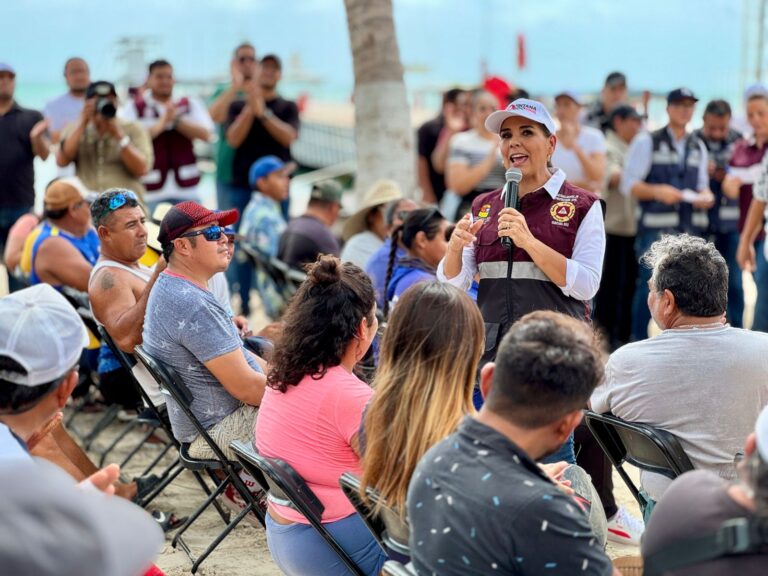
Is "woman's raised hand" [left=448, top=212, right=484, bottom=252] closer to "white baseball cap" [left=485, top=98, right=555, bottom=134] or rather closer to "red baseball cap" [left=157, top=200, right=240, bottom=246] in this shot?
"white baseball cap" [left=485, top=98, right=555, bottom=134]

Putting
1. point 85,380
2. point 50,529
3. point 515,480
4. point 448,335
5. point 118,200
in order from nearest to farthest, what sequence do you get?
point 50,529
point 515,480
point 448,335
point 118,200
point 85,380

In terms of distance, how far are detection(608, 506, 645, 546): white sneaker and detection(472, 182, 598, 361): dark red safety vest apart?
42.1 inches

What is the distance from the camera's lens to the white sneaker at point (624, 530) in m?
4.58

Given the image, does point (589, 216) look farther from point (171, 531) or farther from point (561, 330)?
point (171, 531)

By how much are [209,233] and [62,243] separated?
190cm

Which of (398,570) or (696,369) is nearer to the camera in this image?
(398,570)

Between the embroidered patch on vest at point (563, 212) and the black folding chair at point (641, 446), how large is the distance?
81cm

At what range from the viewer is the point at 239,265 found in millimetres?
9125

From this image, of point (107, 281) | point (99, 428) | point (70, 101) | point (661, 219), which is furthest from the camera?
point (70, 101)

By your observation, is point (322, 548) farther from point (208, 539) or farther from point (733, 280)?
point (733, 280)

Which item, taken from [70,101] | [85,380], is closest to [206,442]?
[85,380]

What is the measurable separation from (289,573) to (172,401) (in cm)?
113

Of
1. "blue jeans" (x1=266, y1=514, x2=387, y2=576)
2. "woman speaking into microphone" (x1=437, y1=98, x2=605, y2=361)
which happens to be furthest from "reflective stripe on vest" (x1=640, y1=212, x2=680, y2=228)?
"blue jeans" (x1=266, y1=514, x2=387, y2=576)

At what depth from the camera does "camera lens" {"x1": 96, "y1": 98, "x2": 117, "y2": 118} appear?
25.7 ft
